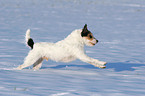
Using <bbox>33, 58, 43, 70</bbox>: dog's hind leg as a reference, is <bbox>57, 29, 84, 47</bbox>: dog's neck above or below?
above

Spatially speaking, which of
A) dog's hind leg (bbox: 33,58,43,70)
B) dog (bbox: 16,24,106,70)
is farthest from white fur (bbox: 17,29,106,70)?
dog's hind leg (bbox: 33,58,43,70)

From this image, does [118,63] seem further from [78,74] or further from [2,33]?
[2,33]

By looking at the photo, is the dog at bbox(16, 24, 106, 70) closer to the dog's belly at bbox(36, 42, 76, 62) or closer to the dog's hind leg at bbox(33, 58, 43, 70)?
the dog's belly at bbox(36, 42, 76, 62)

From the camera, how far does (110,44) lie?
1276 centimetres

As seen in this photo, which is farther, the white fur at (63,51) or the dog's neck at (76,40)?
the dog's neck at (76,40)

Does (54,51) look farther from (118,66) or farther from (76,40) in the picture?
(118,66)

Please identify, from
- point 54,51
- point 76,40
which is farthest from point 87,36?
point 54,51

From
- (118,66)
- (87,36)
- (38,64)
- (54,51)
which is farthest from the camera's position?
(118,66)

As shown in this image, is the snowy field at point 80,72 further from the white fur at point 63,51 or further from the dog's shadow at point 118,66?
the white fur at point 63,51

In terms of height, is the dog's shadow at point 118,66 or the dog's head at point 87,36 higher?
the dog's head at point 87,36

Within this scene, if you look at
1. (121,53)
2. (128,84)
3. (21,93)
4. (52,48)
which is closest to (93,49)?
(121,53)

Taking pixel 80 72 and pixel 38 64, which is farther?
pixel 38 64

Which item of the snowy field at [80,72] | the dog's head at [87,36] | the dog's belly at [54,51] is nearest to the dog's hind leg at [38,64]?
the snowy field at [80,72]

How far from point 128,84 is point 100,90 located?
34.9 inches
